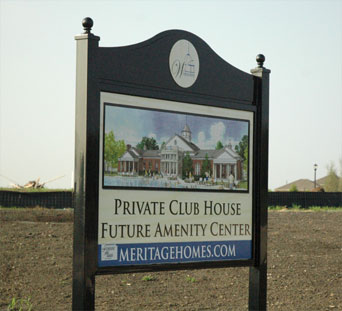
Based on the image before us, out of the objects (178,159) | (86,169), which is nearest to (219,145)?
(178,159)

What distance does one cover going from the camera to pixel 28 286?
855cm

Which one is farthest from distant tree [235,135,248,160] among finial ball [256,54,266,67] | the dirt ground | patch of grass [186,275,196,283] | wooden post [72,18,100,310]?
patch of grass [186,275,196,283]

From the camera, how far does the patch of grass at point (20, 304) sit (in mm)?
7691

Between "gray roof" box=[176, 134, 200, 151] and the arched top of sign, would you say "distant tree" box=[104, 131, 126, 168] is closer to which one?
the arched top of sign

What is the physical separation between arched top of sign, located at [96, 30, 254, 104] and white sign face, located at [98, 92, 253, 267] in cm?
15

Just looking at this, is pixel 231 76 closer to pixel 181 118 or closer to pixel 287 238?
pixel 181 118

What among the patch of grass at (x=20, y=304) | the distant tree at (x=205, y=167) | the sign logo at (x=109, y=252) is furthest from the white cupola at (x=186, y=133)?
the patch of grass at (x=20, y=304)

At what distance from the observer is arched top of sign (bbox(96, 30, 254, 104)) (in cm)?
502

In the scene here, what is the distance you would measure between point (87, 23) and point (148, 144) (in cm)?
110

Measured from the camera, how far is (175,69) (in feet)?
17.7

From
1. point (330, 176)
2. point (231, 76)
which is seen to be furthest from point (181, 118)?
point (330, 176)

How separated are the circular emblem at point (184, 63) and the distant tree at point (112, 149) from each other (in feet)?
2.72

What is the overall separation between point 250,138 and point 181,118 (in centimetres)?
89

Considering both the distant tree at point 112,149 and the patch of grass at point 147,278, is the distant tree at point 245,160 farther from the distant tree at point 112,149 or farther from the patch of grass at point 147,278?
the patch of grass at point 147,278
